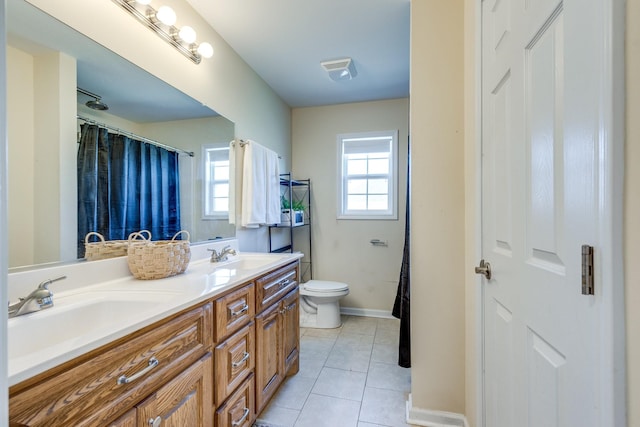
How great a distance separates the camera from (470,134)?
4.48ft

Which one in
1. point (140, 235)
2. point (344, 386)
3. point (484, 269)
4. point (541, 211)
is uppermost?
point (541, 211)

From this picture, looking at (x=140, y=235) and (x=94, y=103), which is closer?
(x=94, y=103)

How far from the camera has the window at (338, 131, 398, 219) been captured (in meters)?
3.21

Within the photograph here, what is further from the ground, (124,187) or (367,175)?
(367,175)

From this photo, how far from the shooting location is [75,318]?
0.96 metres

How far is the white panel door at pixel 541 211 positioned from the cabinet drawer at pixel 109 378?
3.38ft

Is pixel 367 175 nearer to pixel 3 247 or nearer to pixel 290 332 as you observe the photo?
pixel 290 332

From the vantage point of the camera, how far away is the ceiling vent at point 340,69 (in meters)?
2.39

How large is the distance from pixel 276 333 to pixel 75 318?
3.19 ft

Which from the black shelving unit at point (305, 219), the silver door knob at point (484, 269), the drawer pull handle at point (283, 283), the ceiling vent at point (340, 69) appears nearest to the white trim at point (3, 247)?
the silver door knob at point (484, 269)

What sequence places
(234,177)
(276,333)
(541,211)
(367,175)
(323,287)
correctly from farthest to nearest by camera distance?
(367,175)
(323,287)
(234,177)
(276,333)
(541,211)

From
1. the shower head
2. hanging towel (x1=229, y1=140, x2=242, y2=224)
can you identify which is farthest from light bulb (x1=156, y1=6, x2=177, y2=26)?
hanging towel (x1=229, y1=140, x2=242, y2=224)

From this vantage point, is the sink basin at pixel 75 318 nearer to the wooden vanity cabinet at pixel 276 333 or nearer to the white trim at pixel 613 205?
the wooden vanity cabinet at pixel 276 333

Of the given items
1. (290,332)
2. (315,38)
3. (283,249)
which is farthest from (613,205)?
(283,249)
